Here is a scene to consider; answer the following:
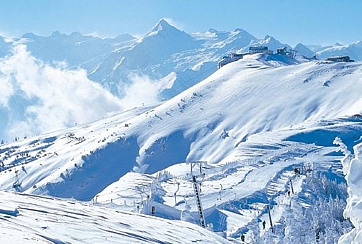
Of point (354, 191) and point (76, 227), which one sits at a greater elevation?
point (354, 191)

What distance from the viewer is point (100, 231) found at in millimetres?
15492

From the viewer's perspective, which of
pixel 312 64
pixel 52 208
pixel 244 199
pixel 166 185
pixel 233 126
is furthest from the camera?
pixel 312 64

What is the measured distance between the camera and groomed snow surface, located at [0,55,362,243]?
17297 mm

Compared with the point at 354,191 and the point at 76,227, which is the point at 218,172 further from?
the point at 354,191

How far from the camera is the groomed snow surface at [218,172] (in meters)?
17.3

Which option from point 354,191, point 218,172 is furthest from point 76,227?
point 218,172

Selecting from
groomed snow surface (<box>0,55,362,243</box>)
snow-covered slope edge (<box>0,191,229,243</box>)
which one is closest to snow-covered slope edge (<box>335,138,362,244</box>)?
groomed snow surface (<box>0,55,362,243</box>)

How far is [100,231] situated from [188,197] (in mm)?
66431

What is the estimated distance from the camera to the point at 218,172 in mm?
105375

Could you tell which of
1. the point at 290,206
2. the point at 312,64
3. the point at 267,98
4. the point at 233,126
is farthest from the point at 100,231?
the point at 312,64

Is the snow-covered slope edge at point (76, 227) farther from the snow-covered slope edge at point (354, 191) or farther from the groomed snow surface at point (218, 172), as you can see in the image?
the snow-covered slope edge at point (354, 191)

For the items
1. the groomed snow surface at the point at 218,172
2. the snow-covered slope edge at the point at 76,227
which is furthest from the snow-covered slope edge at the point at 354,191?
the snow-covered slope edge at the point at 76,227

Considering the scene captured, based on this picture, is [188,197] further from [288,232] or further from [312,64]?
[312,64]

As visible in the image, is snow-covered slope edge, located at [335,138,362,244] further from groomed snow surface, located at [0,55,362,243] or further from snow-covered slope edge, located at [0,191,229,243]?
snow-covered slope edge, located at [0,191,229,243]
